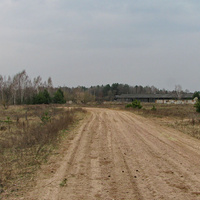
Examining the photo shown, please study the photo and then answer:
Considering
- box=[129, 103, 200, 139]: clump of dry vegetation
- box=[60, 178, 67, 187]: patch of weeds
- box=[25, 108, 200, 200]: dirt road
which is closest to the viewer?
box=[25, 108, 200, 200]: dirt road

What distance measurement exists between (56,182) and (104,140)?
230 inches

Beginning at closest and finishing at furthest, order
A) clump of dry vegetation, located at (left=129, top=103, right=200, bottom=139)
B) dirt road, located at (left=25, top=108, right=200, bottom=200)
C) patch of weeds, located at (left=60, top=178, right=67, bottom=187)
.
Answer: dirt road, located at (left=25, top=108, right=200, bottom=200), patch of weeds, located at (left=60, top=178, right=67, bottom=187), clump of dry vegetation, located at (left=129, top=103, right=200, bottom=139)

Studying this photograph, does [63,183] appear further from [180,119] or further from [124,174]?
[180,119]

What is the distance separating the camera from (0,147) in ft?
35.1

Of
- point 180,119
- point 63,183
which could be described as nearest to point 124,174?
point 63,183

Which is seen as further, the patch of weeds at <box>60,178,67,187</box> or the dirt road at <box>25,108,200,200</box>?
the patch of weeds at <box>60,178,67,187</box>

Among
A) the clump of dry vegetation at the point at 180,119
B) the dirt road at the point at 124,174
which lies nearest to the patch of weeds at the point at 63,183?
the dirt road at the point at 124,174

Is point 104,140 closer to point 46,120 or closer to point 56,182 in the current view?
point 56,182

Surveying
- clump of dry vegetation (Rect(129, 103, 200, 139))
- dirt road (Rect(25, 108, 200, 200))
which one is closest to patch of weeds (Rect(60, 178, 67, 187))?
dirt road (Rect(25, 108, 200, 200))

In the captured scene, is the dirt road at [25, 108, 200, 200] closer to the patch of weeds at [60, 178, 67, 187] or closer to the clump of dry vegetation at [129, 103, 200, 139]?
the patch of weeds at [60, 178, 67, 187]

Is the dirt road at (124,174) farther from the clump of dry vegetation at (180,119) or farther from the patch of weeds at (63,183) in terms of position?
the clump of dry vegetation at (180,119)

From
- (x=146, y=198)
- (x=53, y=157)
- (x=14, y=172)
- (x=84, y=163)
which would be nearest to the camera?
(x=146, y=198)

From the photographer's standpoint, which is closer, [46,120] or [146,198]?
[146,198]

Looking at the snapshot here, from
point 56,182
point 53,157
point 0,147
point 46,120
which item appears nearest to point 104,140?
point 53,157
